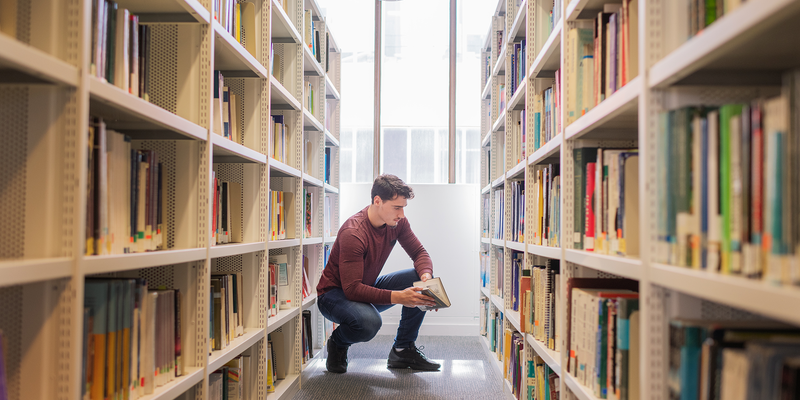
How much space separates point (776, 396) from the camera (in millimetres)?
661

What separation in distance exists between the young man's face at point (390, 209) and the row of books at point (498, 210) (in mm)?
623

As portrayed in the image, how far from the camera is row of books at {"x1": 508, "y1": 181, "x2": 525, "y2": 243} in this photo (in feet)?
7.80

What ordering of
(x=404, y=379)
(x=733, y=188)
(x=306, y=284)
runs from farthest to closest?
(x=306, y=284), (x=404, y=379), (x=733, y=188)

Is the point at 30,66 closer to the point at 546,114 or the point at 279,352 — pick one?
the point at 546,114

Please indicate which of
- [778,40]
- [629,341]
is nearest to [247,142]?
[629,341]

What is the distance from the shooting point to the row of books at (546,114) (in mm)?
1806

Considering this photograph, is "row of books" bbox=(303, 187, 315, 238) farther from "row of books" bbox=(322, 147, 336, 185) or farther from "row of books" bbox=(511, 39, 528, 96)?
"row of books" bbox=(511, 39, 528, 96)

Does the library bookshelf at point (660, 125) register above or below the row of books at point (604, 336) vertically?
above

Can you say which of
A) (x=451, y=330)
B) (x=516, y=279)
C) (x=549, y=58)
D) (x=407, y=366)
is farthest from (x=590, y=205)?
(x=451, y=330)

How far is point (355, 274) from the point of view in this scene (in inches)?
107

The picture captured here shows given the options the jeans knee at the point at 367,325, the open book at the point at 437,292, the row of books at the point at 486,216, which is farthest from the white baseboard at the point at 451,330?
the open book at the point at 437,292

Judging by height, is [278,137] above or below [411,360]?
above

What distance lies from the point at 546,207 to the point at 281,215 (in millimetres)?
1350

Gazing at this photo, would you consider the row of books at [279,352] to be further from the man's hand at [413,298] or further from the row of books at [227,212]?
the row of books at [227,212]
